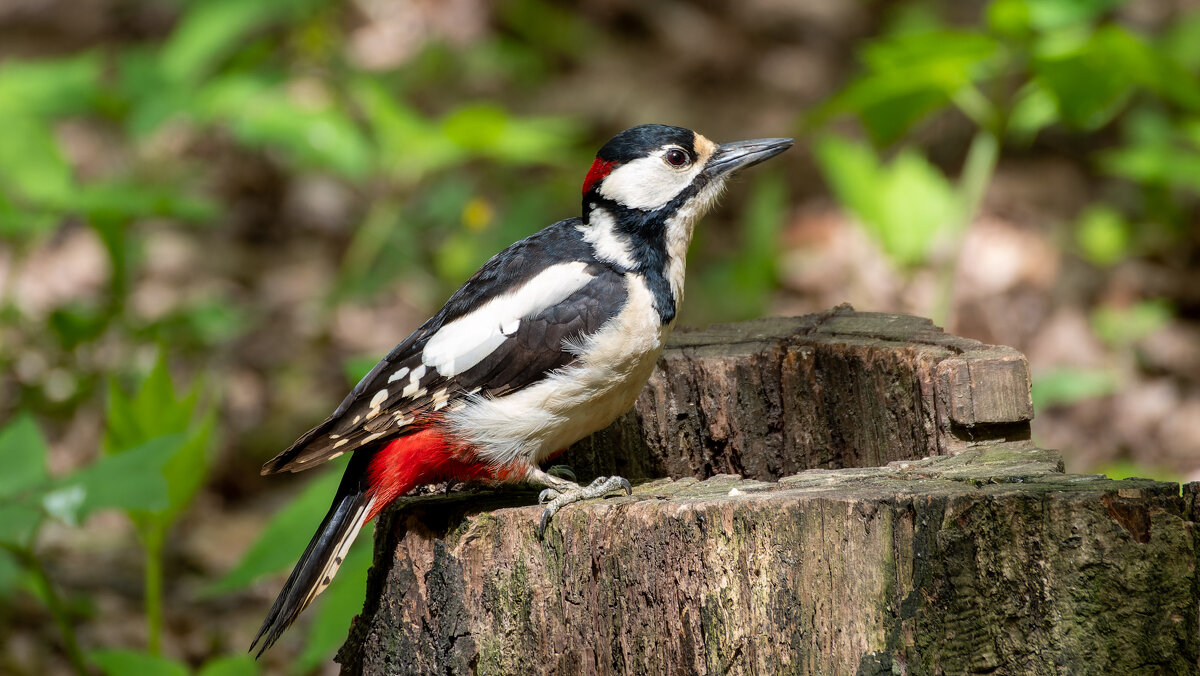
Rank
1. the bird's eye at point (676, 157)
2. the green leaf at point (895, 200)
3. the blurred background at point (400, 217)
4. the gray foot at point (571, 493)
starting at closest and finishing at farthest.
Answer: the gray foot at point (571, 493), the bird's eye at point (676, 157), the blurred background at point (400, 217), the green leaf at point (895, 200)

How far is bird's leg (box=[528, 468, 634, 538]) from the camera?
233 cm

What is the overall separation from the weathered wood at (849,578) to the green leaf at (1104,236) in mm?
4567

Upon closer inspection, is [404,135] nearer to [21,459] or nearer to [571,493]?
[21,459]

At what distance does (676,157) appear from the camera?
3.03 metres

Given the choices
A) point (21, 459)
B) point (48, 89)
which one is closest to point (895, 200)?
point (21, 459)

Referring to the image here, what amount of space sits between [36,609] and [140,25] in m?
5.06

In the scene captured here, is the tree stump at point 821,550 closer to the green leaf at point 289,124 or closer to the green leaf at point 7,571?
the green leaf at point 7,571

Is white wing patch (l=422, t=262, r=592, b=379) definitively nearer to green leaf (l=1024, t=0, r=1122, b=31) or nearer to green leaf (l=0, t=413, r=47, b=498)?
green leaf (l=0, t=413, r=47, b=498)

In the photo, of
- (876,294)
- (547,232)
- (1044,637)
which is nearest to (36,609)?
(547,232)

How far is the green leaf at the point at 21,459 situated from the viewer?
2.77 metres

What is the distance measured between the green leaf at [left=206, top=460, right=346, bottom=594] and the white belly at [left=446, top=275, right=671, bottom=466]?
584mm

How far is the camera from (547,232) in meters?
3.01

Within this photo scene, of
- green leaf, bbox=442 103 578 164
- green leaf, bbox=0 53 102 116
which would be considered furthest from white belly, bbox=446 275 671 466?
green leaf, bbox=0 53 102 116

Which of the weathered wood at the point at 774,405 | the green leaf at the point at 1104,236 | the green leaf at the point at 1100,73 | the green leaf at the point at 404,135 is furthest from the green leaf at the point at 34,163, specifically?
the green leaf at the point at 1104,236
